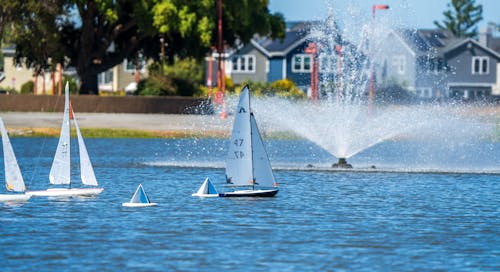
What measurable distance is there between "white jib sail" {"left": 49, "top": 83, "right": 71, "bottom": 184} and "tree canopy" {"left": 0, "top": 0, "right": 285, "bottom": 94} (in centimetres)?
4585

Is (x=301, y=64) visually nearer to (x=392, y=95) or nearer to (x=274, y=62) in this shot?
(x=274, y=62)

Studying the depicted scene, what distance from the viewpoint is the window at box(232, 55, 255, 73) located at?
157 m

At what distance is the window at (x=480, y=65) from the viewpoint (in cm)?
16688

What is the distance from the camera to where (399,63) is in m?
151

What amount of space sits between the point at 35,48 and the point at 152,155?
29.5 meters

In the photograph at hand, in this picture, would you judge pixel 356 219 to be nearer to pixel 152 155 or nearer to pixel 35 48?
pixel 152 155

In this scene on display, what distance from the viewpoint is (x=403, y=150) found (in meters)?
70.9

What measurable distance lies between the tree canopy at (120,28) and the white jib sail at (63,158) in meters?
45.8

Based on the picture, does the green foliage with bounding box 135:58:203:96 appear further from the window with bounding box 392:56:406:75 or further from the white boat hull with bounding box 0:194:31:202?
the white boat hull with bounding box 0:194:31:202

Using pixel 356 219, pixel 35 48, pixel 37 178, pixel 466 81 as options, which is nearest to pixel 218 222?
pixel 356 219

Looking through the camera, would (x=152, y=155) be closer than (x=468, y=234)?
No

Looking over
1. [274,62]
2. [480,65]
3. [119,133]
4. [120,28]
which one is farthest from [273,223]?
[480,65]

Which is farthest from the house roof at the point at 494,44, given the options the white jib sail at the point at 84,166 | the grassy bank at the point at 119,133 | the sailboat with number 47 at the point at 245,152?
the sailboat with number 47 at the point at 245,152

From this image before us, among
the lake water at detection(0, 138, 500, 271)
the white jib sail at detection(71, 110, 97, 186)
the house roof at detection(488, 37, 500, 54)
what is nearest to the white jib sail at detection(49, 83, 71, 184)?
the white jib sail at detection(71, 110, 97, 186)
